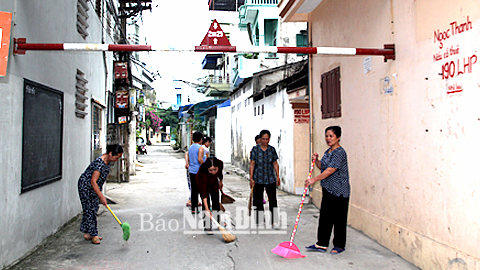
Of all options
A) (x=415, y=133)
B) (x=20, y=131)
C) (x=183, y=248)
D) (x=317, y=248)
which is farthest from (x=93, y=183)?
(x=415, y=133)

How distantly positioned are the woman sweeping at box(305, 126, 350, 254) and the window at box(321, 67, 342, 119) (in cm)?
226

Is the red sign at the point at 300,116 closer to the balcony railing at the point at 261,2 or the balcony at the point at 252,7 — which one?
the balcony at the point at 252,7

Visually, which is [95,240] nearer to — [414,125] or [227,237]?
[227,237]

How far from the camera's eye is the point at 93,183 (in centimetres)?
550

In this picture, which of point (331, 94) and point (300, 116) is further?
point (300, 116)

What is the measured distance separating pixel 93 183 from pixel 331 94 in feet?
15.0

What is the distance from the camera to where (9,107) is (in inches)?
173

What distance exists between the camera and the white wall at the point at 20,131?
4383 millimetres

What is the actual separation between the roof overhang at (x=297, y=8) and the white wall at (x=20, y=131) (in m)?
4.26

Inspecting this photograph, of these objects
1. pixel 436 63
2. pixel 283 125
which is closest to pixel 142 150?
pixel 283 125

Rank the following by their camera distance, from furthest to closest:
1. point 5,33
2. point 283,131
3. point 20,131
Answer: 1. point 283,131
2. point 20,131
3. point 5,33

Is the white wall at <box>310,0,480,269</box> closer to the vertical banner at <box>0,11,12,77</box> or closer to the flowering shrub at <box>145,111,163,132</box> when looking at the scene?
the vertical banner at <box>0,11,12,77</box>

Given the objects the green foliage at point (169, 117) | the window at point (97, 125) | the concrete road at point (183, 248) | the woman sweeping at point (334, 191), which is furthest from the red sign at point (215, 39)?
the green foliage at point (169, 117)

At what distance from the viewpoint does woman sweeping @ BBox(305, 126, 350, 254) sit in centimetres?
502
